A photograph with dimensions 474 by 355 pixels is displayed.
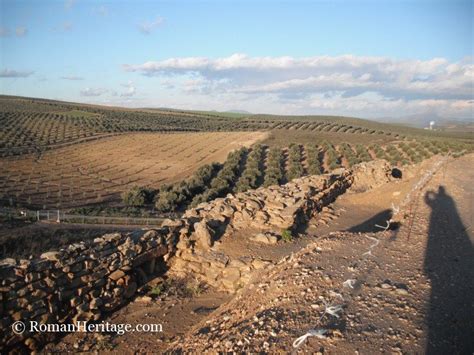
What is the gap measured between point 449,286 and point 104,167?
42.5 meters

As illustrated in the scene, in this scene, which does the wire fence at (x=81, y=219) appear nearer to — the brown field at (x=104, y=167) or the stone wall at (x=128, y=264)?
the brown field at (x=104, y=167)

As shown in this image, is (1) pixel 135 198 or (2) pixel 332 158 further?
(2) pixel 332 158

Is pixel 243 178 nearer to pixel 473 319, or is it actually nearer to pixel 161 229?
pixel 161 229

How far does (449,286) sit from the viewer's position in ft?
23.1

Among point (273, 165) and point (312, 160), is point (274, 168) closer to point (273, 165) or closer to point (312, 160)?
point (273, 165)

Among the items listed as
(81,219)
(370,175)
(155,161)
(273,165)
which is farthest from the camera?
(155,161)

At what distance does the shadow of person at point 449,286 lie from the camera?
5285mm

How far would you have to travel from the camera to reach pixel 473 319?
234 inches

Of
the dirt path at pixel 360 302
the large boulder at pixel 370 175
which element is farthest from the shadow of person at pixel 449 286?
the large boulder at pixel 370 175

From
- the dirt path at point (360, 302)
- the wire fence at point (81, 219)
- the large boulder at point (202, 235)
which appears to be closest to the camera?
the dirt path at point (360, 302)

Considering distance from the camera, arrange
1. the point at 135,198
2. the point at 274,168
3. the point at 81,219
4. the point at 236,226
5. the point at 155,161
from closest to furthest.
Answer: the point at 236,226
the point at 81,219
the point at 135,198
the point at 274,168
the point at 155,161

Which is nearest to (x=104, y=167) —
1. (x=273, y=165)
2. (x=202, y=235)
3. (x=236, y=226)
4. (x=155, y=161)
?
(x=155, y=161)

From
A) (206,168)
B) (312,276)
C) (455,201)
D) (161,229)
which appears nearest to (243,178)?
(206,168)

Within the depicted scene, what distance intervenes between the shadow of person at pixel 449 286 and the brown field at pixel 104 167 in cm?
2569
